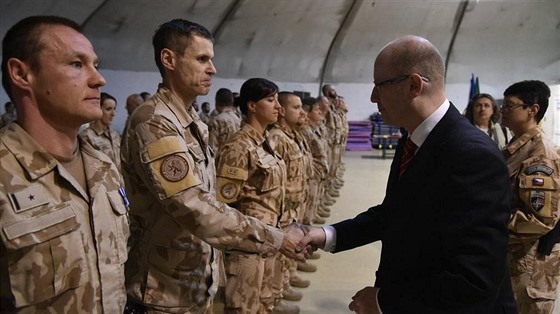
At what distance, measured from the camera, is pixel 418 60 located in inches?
58.4

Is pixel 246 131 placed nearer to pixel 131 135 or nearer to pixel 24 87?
pixel 131 135

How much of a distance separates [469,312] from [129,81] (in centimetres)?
1043

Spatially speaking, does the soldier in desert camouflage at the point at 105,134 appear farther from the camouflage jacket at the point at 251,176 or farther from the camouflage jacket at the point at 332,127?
the camouflage jacket at the point at 332,127

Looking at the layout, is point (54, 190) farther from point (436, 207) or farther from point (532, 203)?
point (532, 203)

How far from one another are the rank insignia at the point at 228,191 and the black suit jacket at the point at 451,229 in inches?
55.7

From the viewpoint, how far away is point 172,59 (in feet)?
6.44

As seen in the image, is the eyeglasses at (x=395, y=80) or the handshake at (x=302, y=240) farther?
the handshake at (x=302, y=240)

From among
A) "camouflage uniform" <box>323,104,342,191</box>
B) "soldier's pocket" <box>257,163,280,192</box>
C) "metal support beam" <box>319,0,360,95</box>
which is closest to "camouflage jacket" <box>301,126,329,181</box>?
"camouflage uniform" <box>323,104,342,191</box>

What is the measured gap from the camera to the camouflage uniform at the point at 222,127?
6.55 meters

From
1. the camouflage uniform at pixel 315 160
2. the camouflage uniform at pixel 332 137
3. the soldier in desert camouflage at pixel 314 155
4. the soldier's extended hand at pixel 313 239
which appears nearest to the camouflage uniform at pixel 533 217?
the soldier's extended hand at pixel 313 239

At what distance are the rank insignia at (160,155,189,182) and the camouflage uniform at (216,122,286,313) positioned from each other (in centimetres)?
109

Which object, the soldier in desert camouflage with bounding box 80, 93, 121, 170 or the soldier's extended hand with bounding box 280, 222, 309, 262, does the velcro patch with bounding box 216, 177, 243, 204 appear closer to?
the soldier's extended hand with bounding box 280, 222, 309, 262

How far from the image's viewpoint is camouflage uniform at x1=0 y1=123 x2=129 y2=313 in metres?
1.11

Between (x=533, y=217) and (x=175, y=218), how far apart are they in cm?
195
